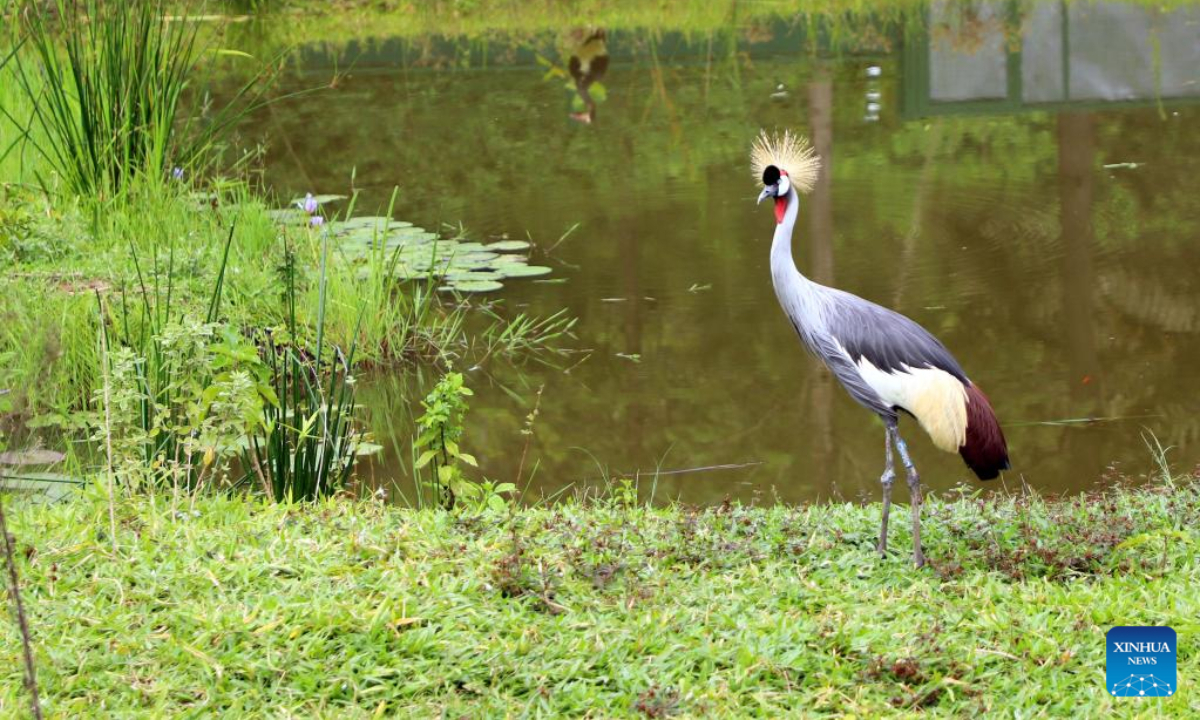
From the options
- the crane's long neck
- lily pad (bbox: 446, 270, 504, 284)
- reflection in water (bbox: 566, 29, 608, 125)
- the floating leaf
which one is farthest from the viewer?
reflection in water (bbox: 566, 29, 608, 125)

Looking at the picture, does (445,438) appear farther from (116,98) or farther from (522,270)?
(116,98)

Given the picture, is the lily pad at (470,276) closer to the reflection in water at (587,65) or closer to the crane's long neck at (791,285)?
the crane's long neck at (791,285)

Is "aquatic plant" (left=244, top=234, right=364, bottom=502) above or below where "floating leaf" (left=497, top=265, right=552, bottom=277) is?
below

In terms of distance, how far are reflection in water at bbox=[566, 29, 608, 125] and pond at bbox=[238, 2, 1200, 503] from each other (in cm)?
4

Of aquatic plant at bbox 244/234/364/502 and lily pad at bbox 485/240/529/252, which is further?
lily pad at bbox 485/240/529/252

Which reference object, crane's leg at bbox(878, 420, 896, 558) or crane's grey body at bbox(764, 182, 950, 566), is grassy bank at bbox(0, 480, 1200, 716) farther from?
crane's grey body at bbox(764, 182, 950, 566)

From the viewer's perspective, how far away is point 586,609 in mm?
3596

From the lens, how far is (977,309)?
6734mm

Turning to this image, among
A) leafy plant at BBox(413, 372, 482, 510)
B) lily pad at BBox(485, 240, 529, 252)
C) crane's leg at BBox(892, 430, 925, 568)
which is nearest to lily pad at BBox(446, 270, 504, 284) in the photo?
lily pad at BBox(485, 240, 529, 252)

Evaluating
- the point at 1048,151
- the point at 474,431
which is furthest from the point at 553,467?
the point at 1048,151

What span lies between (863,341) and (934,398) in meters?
0.24

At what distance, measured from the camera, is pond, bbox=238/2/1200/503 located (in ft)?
18.2

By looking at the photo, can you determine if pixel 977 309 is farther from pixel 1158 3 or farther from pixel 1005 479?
pixel 1158 3

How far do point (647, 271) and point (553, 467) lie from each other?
7.68ft
